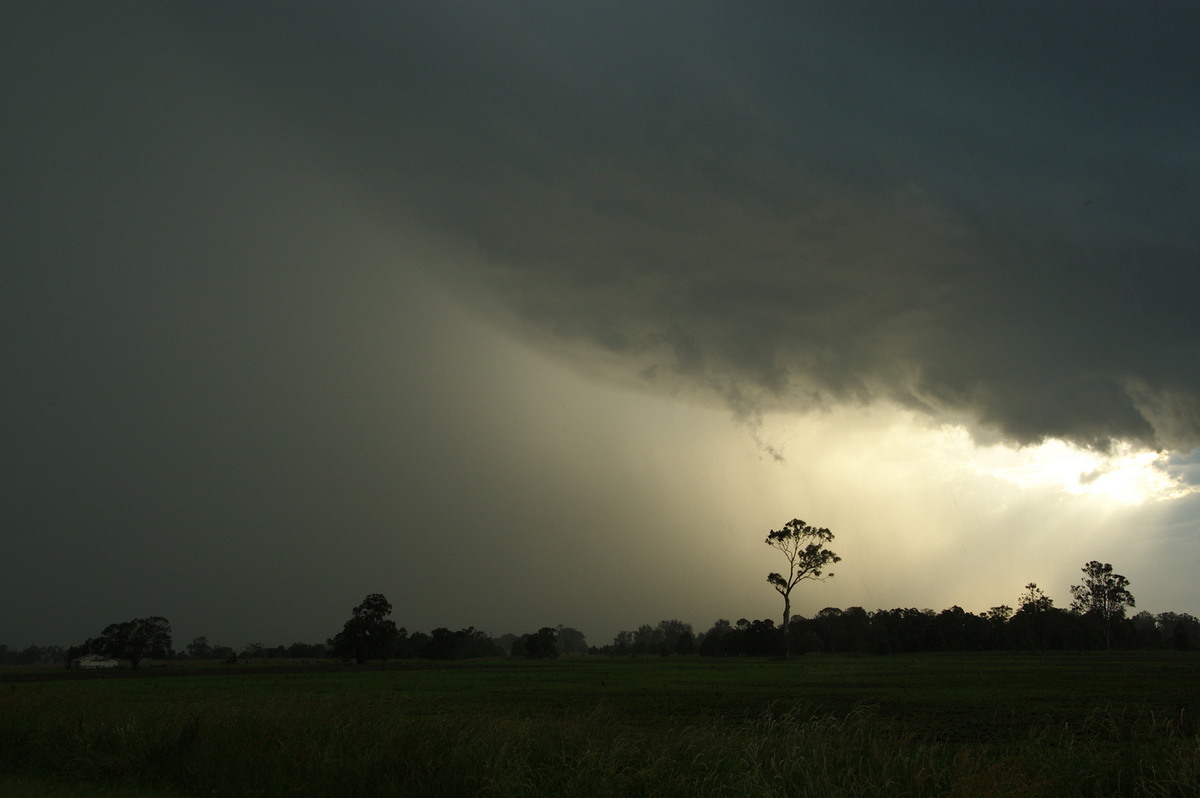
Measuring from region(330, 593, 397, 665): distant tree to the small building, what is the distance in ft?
124

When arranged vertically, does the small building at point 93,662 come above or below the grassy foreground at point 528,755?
below

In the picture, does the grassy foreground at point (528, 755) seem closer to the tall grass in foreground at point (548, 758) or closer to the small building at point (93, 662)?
the tall grass in foreground at point (548, 758)

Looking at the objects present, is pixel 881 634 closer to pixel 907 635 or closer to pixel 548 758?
pixel 907 635

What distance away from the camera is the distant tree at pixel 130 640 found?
114 meters

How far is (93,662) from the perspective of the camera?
11912 cm

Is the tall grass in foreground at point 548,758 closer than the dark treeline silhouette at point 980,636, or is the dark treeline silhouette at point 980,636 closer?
the tall grass in foreground at point 548,758

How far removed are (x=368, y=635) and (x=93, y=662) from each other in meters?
47.6

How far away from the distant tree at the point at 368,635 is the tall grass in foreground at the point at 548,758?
100602 millimetres

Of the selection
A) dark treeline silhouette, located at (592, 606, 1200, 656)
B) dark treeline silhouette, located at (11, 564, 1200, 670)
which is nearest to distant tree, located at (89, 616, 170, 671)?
dark treeline silhouette, located at (11, 564, 1200, 670)

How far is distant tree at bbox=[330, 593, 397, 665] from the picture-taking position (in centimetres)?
11019

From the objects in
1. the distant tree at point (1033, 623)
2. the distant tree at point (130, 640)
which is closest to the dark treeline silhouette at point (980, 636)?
the distant tree at point (1033, 623)

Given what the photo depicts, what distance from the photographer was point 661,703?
2917cm

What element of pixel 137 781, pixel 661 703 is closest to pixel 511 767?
pixel 137 781

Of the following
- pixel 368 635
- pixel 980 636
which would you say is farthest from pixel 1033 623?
pixel 368 635
